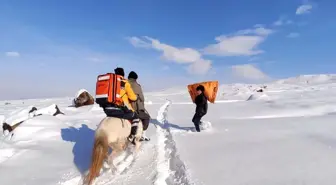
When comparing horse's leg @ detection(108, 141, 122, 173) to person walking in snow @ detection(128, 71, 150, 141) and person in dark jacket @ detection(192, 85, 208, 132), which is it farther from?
person in dark jacket @ detection(192, 85, 208, 132)

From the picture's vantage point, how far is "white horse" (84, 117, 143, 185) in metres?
4.51

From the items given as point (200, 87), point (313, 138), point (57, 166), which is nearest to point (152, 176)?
point (57, 166)

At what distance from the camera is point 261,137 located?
21.5 ft

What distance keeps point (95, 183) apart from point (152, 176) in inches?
34.4

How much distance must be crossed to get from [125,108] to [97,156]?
1731 mm

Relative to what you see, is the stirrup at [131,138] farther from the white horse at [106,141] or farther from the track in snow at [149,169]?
the white horse at [106,141]

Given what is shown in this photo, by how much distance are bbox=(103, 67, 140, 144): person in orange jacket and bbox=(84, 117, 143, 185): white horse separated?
7.5 inches

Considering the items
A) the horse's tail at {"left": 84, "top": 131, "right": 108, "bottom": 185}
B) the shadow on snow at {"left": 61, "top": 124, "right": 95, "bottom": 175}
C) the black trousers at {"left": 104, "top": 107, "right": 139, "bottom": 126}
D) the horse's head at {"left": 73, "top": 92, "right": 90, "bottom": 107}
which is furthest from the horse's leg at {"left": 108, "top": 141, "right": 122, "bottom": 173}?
the horse's head at {"left": 73, "top": 92, "right": 90, "bottom": 107}

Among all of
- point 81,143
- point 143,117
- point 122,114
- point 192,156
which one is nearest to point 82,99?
point 81,143

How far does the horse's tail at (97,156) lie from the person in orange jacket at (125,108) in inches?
38.5

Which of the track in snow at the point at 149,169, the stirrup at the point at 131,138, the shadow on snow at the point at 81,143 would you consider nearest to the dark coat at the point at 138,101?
the stirrup at the point at 131,138

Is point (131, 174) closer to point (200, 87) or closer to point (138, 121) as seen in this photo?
point (138, 121)

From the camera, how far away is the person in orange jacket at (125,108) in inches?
227

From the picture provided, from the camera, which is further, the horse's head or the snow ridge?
the horse's head
